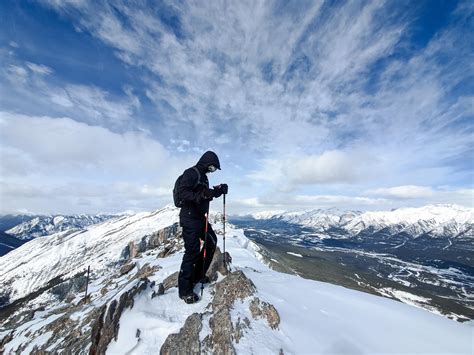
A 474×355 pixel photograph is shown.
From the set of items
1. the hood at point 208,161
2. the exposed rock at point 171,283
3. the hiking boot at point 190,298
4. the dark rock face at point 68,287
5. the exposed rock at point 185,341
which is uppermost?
the hood at point 208,161

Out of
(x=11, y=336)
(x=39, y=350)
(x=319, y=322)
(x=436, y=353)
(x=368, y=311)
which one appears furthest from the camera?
(x=11, y=336)

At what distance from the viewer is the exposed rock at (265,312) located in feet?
26.3

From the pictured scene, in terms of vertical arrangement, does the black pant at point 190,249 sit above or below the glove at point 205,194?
below

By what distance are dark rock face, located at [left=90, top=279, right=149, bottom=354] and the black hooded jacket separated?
366cm

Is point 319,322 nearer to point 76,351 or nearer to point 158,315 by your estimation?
point 158,315

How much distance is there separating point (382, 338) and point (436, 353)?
1.14m

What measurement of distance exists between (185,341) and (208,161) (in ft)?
19.3

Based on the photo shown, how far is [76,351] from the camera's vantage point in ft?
31.0

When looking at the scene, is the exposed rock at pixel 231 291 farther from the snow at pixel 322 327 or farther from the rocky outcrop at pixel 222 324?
the snow at pixel 322 327

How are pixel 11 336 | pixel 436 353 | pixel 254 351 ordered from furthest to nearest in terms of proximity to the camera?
pixel 11 336 → pixel 254 351 → pixel 436 353

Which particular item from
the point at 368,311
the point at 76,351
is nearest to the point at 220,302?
the point at 368,311

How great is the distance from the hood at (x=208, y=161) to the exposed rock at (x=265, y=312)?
16.8 feet

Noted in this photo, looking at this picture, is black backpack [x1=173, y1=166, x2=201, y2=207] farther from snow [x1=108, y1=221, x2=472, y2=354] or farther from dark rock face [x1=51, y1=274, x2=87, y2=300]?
dark rock face [x1=51, y1=274, x2=87, y2=300]

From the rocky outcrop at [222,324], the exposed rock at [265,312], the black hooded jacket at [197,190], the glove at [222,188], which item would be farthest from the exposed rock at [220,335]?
the glove at [222,188]
